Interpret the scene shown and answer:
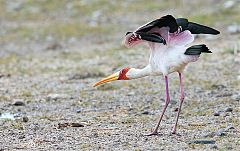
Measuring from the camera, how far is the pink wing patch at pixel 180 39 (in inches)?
271

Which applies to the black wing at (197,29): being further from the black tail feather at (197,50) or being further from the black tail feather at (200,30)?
the black tail feather at (197,50)

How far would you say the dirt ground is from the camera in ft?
22.3

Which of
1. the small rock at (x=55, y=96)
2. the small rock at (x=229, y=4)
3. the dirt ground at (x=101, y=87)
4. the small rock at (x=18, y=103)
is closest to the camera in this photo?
→ the dirt ground at (x=101, y=87)

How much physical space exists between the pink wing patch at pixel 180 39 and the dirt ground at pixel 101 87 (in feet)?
2.70

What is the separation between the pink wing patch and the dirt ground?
824 millimetres

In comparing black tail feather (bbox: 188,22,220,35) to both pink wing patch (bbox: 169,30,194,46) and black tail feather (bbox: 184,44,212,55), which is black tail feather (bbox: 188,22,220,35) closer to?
Result: pink wing patch (bbox: 169,30,194,46)

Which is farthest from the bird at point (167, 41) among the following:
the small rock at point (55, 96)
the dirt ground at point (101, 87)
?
the small rock at point (55, 96)

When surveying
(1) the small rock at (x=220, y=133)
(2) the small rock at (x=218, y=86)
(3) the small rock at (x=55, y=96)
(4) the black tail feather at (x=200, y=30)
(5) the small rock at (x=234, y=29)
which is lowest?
(1) the small rock at (x=220, y=133)

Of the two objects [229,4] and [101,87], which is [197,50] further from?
[229,4]

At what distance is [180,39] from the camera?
6898 millimetres

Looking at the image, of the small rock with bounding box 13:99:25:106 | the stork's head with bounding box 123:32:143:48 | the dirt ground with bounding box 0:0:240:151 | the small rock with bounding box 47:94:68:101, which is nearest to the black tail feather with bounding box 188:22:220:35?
the stork's head with bounding box 123:32:143:48

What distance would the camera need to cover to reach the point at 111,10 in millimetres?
19641

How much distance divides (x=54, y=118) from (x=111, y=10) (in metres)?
11.5

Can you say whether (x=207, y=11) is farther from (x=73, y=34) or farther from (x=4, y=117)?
(x=4, y=117)
